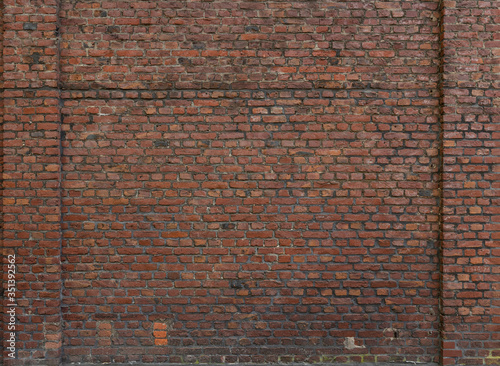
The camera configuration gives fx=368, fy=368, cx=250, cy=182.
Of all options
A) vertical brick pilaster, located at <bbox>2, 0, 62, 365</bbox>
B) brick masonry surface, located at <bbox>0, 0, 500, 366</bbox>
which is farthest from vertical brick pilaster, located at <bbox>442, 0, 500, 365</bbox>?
vertical brick pilaster, located at <bbox>2, 0, 62, 365</bbox>

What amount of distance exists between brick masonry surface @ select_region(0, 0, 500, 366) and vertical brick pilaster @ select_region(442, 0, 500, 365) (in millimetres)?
31

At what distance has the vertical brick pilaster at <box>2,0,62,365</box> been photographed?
3.50 metres

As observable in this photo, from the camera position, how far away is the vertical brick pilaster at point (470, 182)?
348 centimetres

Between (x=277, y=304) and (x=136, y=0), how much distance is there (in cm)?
328

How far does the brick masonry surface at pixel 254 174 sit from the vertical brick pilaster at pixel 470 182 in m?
0.03

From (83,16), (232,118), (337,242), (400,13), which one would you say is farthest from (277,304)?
(83,16)

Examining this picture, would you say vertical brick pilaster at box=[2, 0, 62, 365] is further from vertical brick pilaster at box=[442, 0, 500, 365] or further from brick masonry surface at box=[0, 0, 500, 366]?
vertical brick pilaster at box=[442, 0, 500, 365]

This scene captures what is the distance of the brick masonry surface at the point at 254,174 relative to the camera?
357 cm

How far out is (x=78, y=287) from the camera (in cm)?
358

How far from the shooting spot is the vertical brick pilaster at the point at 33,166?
11.5 ft

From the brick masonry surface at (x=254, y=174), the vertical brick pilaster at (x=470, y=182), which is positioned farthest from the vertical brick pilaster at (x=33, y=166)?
the vertical brick pilaster at (x=470, y=182)

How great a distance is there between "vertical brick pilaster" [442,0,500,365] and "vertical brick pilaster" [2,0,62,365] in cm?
372

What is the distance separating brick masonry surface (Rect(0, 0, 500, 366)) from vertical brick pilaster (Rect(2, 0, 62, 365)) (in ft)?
0.18

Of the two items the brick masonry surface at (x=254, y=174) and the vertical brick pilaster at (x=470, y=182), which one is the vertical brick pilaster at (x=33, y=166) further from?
the vertical brick pilaster at (x=470, y=182)
